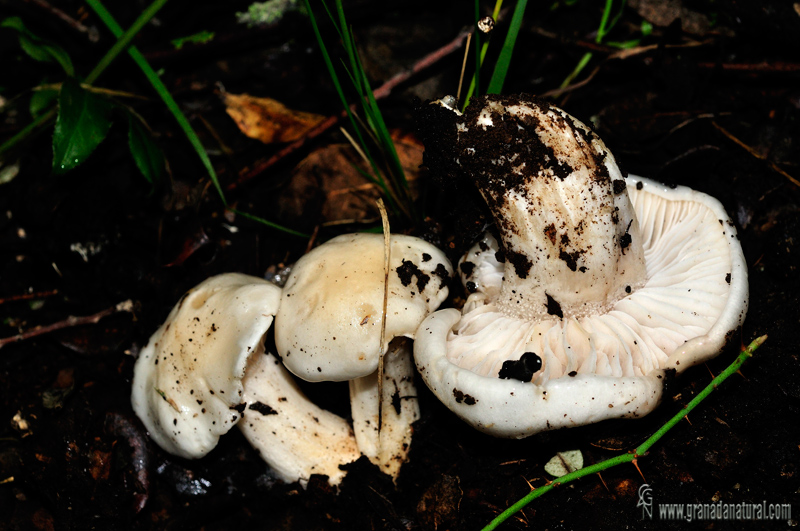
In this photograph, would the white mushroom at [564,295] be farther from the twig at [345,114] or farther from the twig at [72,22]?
the twig at [72,22]

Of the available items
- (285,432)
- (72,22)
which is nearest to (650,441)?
(285,432)

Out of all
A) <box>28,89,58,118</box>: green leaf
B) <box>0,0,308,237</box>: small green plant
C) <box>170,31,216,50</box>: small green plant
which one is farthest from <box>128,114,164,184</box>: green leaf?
<box>170,31,216,50</box>: small green plant

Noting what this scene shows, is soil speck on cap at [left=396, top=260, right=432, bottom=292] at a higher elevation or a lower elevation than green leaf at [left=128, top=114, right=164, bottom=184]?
higher

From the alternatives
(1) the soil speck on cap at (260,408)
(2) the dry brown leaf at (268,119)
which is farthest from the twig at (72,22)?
(1) the soil speck on cap at (260,408)

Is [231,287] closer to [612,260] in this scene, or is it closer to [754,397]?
[612,260]

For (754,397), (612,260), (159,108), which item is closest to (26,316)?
(159,108)

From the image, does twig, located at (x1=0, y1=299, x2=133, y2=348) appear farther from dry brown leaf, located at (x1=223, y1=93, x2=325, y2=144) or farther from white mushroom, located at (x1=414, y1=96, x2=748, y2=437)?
white mushroom, located at (x1=414, y1=96, x2=748, y2=437)
